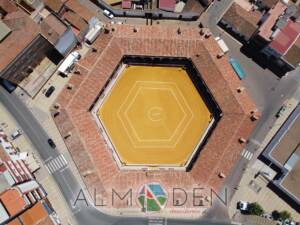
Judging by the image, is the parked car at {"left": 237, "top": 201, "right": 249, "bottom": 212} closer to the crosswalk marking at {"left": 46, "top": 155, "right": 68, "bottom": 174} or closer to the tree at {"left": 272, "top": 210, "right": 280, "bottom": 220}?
the tree at {"left": 272, "top": 210, "right": 280, "bottom": 220}

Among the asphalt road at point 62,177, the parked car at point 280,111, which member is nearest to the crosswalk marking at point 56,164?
the asphalt road at point 62,177

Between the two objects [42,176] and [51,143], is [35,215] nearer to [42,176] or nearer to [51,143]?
[42,176]

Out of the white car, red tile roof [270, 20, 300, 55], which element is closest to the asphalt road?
the white car

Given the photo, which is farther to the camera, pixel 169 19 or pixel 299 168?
pixel 169 19

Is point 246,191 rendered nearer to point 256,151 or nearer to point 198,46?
point 256,151

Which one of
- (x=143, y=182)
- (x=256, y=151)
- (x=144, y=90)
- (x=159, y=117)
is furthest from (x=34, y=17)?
(x=256, y=151)

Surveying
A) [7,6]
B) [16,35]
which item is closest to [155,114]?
[16,35]
